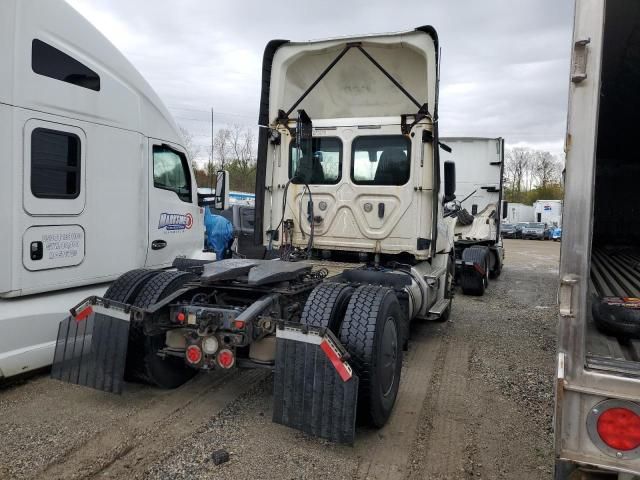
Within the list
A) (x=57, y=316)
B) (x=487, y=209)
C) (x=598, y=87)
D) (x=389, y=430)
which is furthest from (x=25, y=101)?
(x=487, y=209)

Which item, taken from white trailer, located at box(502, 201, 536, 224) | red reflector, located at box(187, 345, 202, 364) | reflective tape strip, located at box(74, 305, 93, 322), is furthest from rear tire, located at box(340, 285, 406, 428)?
white trailer, located at box(502, 201, 536, 224)

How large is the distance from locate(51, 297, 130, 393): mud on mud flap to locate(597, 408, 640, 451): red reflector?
3133 millimetres

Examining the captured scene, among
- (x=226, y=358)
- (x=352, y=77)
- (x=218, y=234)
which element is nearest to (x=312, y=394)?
(x=226, y=358)

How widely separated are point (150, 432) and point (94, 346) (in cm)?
80

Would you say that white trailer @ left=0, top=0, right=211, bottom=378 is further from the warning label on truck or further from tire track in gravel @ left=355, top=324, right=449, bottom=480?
tire track in gravel @ left=355, top=324, right=449, bottom=480

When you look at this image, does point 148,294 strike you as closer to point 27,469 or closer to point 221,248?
point 27,469

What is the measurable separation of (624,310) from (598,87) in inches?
42.7

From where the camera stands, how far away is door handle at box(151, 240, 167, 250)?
5879 mm

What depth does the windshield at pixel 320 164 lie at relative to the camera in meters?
6.10

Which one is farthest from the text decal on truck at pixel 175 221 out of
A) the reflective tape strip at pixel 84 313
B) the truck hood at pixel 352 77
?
the reflective tape strip at pixel 84 313

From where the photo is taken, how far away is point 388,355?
144 inches

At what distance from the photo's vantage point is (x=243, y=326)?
3303 millimetres

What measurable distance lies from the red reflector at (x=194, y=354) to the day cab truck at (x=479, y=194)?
856 cm

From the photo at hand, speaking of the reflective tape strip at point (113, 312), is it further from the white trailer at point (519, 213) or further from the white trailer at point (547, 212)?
the white trailer at point (519, 213)
